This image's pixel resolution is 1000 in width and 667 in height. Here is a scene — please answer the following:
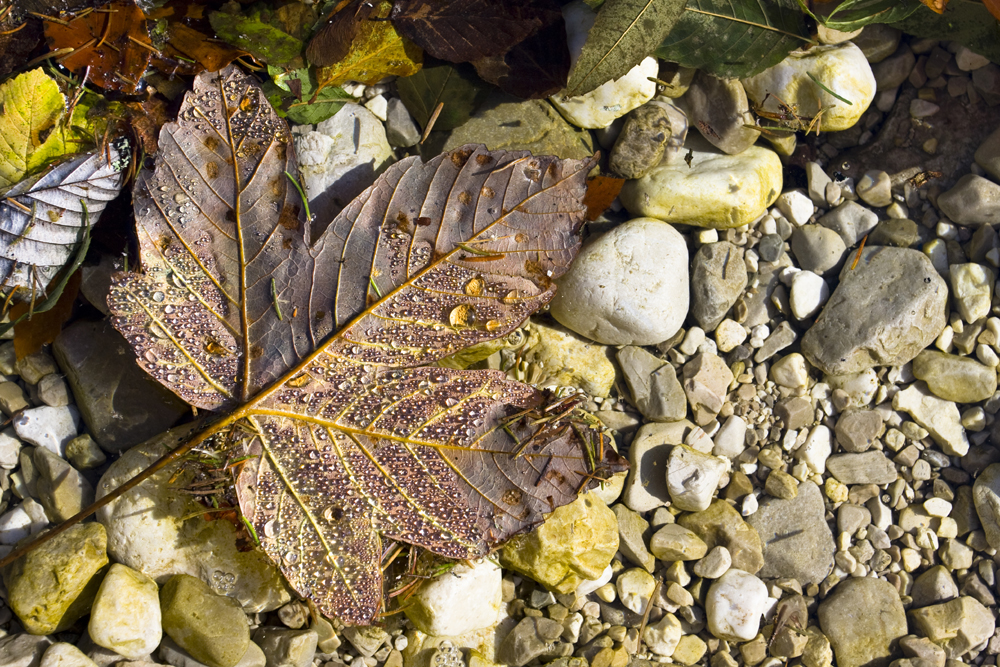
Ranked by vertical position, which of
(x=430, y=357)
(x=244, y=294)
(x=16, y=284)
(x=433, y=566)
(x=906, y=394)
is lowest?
(x=906, y=394)

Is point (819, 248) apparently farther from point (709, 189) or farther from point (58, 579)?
point (58, 579)

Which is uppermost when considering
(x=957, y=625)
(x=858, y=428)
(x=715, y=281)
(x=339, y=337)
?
(x=339, y=337)

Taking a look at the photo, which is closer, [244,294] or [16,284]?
[244,294]

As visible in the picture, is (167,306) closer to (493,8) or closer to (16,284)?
(16,284)

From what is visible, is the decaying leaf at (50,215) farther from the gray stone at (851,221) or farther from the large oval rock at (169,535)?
the gray stone at (851,221)

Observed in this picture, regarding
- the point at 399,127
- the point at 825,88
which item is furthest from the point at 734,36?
the point at 399,127

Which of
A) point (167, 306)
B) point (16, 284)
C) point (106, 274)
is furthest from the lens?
point (106, 274)

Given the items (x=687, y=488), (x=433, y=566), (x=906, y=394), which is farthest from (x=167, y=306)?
(x=906, y=394)
